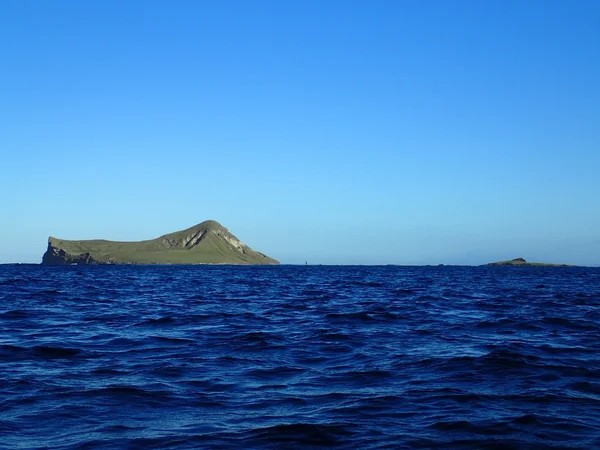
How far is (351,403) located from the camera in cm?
1247

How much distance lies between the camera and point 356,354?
1861 centimetres

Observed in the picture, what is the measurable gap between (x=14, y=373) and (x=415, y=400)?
1013 cm

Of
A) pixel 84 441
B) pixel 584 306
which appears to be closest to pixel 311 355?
pixel 84 441

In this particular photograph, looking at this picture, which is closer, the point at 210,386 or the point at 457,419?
the point at 457,419

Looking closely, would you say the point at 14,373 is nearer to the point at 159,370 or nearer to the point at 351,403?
the point at 159,370

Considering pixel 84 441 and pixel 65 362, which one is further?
pixel 65 362

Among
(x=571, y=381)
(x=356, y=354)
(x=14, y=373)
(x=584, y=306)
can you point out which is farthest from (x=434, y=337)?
(x=584, y=306)

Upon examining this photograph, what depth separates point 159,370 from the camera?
15.8 meters

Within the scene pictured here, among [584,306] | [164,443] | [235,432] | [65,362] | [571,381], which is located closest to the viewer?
[164,443]

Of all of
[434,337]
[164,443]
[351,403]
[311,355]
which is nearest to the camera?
[164,443]

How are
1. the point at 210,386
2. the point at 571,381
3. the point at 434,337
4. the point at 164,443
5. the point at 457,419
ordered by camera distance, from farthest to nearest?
1. the point at 434,337
2. the point at 571,381
3. the point at 210,386
4. the point at 457,419
5. the point at 164,443

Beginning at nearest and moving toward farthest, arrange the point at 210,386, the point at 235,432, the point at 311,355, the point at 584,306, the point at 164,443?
the point at 164,443 < the point at 235,432 < the point at 210,386 < the point at 311,355 < the point at 584,306

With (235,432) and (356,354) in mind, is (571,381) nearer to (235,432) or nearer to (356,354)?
(356,354)

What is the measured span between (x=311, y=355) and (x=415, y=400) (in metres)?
6.06
